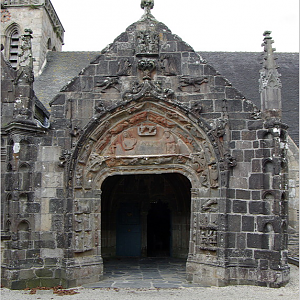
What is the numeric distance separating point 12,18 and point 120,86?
10549mm

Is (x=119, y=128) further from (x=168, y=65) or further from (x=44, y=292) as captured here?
(x=44, y=292)

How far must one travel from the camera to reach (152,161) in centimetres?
837

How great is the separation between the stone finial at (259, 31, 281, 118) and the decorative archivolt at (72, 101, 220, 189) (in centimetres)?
133

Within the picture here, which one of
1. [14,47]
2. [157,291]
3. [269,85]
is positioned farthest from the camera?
[14,47]

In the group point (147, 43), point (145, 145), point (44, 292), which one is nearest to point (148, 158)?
point (145, 145)

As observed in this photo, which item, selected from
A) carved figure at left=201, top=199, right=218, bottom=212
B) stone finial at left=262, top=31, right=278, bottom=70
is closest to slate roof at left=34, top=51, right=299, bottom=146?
stone finial at left=262, top=31, right=278, bottom=70

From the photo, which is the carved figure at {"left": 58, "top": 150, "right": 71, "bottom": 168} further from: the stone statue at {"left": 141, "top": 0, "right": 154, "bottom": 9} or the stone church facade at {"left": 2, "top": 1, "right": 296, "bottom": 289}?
the stone statue at {"left": 141, "top": 0, "right": 154, "bottom": 9}

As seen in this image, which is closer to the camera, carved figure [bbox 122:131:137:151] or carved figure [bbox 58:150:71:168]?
carved figure [bbox 58:150:71:168]

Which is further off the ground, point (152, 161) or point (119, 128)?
point (119, 128)

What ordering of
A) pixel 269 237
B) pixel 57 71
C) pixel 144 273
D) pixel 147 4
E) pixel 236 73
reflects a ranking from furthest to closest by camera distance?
pixel 236 73, pixel 57 71, pixel 144 273, pixel 147 4, pixel 269 237

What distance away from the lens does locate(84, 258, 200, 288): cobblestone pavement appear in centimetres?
806

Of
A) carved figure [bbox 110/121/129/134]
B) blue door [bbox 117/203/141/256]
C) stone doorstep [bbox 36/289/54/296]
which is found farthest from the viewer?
blue door [bbox 117/203/141/256]

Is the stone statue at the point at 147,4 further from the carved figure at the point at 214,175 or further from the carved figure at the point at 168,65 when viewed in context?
the carved figure at the point at 214,175

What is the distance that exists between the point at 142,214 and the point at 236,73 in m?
6.72
